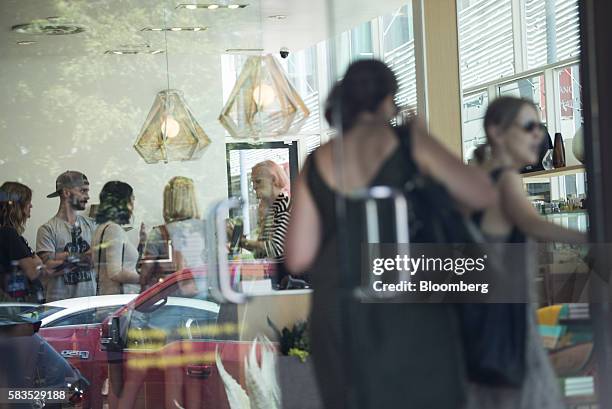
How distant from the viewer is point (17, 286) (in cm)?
410

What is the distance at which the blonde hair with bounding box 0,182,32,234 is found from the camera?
13.3 feet

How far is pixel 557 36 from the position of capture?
11.4 ft

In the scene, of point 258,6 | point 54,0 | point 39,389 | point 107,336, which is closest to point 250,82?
point 258,6

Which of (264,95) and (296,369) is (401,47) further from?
(296,369)

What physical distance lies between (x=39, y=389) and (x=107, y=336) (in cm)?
33

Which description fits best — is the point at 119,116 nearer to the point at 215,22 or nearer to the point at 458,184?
the point at 215,22

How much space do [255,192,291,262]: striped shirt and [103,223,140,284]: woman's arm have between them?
57 cm

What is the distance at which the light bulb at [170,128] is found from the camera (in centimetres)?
423

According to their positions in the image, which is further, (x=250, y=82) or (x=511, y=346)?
(x=250, y=82)

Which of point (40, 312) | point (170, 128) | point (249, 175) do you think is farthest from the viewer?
point (170, 128)

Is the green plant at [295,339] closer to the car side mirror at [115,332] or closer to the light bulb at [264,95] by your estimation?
the car side mirror at [115,332]

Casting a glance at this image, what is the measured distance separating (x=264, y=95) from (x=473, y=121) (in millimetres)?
986

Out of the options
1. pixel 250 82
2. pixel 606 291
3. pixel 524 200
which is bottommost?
pixel 606 291

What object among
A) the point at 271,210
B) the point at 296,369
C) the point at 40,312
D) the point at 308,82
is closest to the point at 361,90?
the point at 308,82
